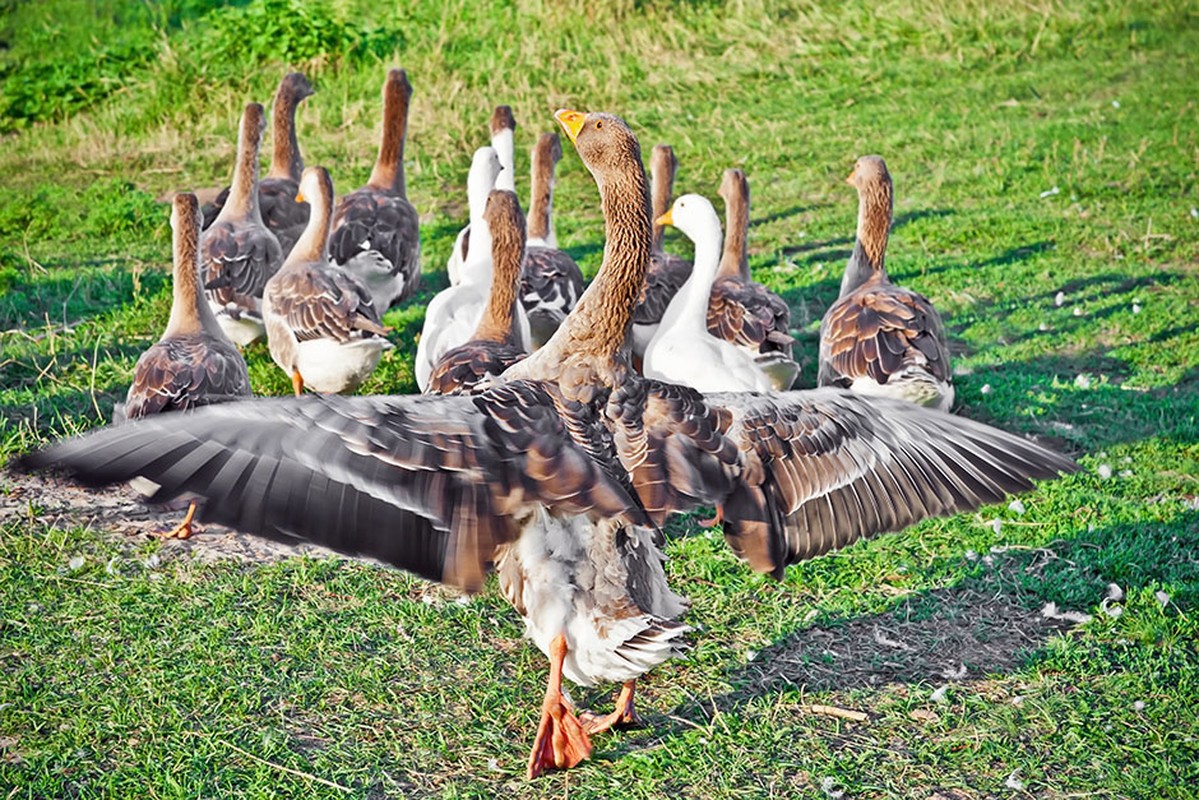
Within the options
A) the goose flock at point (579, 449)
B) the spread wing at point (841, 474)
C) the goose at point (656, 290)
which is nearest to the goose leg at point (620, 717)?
the goose flock at point (579, 449)

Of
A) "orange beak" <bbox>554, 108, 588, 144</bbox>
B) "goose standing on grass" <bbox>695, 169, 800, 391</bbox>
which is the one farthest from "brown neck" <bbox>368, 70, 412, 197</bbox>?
"orange beak" <bbox>554, 108, 588, 144</bbox>

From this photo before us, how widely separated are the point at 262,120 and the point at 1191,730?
7530 mm

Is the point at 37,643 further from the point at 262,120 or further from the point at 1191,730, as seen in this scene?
the point at 262,120

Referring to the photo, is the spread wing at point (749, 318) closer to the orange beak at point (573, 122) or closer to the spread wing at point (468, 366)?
the spread wing at point (468, 366)

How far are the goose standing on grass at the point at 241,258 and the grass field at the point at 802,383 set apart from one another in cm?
33

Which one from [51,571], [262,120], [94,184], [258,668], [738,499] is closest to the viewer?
[738,499]

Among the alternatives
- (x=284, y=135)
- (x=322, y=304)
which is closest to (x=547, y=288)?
(x=322, y=304)

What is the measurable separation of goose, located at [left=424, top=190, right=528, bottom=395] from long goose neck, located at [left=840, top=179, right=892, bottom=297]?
Answer: 7.14ft

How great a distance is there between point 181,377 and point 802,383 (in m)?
3.82

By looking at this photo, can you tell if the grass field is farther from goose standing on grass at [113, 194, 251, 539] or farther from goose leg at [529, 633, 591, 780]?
goose standing on grass at [113, 194, 251, 539]

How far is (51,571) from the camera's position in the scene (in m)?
5.50

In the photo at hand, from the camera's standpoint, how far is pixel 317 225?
797 cm

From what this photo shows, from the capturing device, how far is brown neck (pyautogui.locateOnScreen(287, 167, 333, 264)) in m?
7.91

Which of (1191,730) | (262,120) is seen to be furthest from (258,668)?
(262,120)
